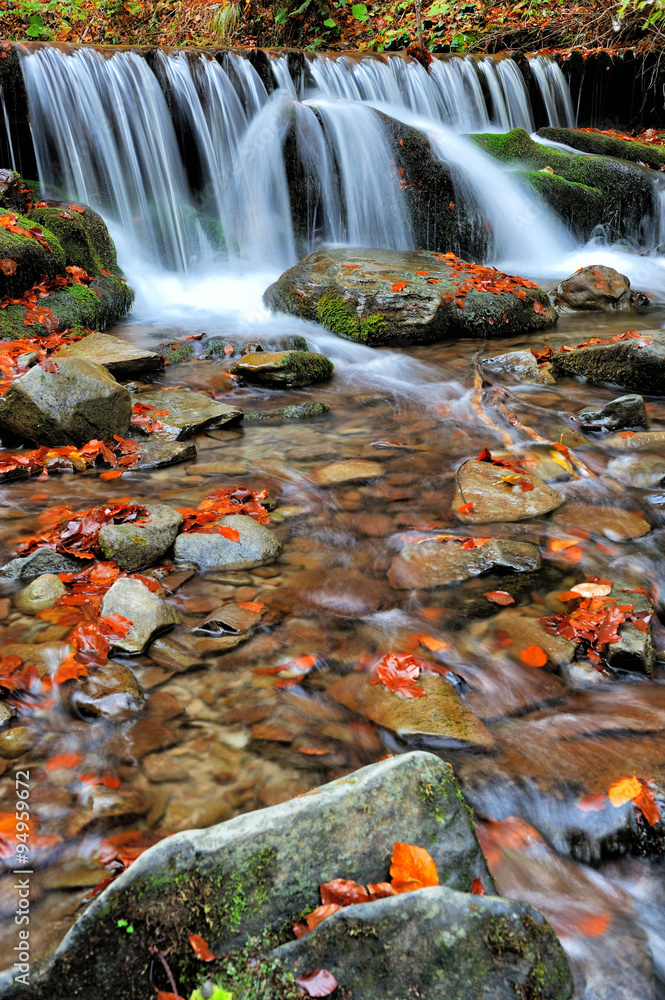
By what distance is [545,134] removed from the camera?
13688mm

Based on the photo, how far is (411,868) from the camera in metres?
1.60

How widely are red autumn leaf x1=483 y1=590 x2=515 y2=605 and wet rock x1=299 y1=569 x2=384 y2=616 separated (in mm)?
541

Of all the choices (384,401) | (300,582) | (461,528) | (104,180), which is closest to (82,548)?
(300,582)

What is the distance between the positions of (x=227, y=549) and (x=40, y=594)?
3.08 ft

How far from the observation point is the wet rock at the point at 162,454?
4.62m

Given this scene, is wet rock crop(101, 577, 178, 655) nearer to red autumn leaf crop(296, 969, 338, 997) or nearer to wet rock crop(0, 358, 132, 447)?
red autumn leaf crop(296, 969, 338, 997)

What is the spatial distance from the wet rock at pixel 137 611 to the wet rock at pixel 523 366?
4.90 meters

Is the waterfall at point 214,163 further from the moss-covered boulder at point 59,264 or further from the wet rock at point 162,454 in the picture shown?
the wet rock at point 162,454

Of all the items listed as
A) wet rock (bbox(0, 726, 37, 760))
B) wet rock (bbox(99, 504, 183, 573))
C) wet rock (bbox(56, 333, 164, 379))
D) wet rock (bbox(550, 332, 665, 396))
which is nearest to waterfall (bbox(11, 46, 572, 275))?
wet rock (bbox(56, 333, 164, 379))

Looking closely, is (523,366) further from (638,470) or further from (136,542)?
(136,542)

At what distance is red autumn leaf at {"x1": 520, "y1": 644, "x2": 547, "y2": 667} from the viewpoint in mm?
2758

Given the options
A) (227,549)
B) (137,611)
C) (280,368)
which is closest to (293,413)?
(280,368)

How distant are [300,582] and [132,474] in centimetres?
181

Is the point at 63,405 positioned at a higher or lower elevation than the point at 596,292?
higher
